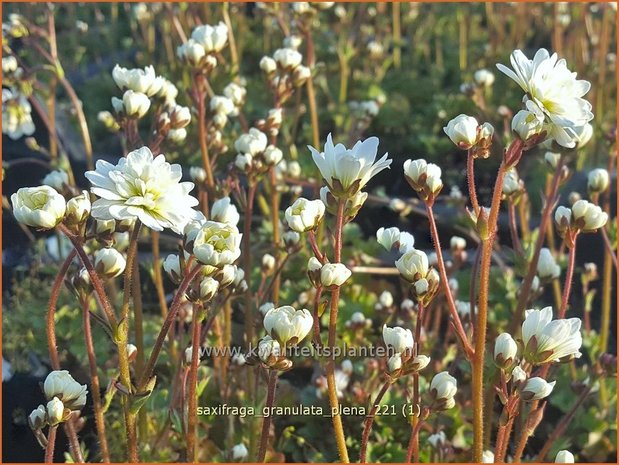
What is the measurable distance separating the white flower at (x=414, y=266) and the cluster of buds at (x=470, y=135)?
0.16 m

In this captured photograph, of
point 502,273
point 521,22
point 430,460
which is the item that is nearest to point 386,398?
point 430,460

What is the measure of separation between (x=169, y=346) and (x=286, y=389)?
12.7 inches

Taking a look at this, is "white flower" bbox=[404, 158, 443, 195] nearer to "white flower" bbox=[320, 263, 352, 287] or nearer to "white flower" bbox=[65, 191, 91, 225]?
"white flower" bbox=[320, 263, 352, 287]

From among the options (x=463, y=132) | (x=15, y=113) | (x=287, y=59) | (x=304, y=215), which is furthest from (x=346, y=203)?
(x=15, y=113)

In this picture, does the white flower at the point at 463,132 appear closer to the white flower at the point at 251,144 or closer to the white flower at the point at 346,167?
the white flower at the point at 346,167

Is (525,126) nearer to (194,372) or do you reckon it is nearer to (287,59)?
(194,372)

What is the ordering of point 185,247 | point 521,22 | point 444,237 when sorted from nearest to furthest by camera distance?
point 185,247 < point 444,237 < point 521,22

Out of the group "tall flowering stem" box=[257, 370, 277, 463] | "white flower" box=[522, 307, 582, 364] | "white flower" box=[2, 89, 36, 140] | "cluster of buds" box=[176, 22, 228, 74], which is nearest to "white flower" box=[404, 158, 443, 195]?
"white flower" box=[522, 307, 582, 364]

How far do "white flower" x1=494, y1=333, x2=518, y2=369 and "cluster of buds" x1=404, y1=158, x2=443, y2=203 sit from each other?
0.22 meters

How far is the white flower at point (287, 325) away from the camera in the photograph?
0.97 m

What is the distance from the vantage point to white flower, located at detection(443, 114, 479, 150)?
3.20 feet

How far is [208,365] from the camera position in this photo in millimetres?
1876

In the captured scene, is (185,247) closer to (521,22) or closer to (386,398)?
(386,398)

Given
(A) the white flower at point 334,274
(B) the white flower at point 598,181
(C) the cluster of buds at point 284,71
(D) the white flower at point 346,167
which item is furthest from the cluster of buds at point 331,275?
(C) the cluster of buds at point 284,71
